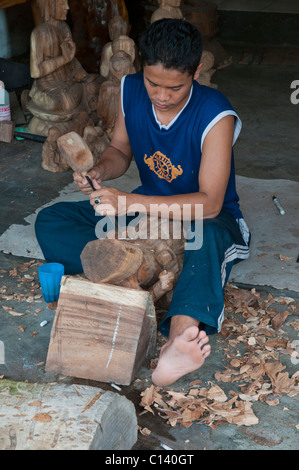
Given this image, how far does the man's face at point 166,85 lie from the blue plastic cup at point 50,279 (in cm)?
90

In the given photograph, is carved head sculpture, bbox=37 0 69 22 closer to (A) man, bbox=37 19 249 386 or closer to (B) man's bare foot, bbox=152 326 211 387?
(A) man, bbox=37 19 249 386

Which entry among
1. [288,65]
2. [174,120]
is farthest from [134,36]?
[174,120]

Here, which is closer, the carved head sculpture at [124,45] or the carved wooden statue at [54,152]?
the carved wooden statue at [54,152]

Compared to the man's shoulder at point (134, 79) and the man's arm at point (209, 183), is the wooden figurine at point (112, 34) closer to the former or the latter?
the man's shoulder at point (134, 79)

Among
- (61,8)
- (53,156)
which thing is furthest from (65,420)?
(61,8)

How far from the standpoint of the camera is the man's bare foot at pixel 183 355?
Result: 2100 millimetres

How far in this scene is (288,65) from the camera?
6.87 m

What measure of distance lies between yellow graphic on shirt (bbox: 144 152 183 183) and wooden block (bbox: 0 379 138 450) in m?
1.15

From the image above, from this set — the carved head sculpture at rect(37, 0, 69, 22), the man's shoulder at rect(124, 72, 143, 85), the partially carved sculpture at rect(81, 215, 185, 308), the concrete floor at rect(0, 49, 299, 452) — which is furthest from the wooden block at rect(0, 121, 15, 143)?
the partially carved sculpture at rect(81, 215, 185, 308)

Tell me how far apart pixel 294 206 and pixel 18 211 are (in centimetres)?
176

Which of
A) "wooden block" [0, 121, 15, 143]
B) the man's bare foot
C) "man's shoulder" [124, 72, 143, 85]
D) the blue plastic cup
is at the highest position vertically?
"man's shoulder" [124, 72, 143, 85]

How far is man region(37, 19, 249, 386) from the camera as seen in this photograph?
225 cm

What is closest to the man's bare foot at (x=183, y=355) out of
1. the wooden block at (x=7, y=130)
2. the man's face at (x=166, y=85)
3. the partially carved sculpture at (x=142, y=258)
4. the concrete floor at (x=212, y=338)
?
the concrete floor at (x=212, y=338)
